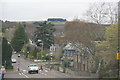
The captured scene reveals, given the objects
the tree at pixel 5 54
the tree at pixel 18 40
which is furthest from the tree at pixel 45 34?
the tree at pixel 5 54

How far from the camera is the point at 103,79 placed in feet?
72.3

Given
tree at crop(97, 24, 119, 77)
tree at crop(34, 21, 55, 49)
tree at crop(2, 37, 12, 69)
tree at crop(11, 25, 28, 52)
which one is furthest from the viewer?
tree at crop(11, 25, 28, 52)

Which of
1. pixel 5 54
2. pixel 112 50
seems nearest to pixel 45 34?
pixel 5 54

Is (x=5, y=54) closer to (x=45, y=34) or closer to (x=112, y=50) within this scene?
(x=112, y=50)

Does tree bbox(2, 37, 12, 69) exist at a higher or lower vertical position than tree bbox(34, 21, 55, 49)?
lower

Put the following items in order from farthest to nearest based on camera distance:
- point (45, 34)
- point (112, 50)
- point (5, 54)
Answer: point (45, 34)
point (5, 54)
point (112, 50)

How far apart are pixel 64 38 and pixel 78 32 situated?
3.06 meters

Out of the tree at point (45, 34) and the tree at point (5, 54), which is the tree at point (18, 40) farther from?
the tree at point (5, 54)

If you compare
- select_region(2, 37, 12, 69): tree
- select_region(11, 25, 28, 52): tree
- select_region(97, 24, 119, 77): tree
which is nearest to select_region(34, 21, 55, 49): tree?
select_region(11, 25, 28, 52): tree

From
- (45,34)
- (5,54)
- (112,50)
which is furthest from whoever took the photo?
(45,34)

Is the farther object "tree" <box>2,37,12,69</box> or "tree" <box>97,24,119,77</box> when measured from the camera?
"tree" <box>2,37,12,69</box>

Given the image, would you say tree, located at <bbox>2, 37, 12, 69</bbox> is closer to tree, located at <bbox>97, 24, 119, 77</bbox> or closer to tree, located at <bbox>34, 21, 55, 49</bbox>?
tree, located at <bbox>97, 24, 119, 77</bbox>

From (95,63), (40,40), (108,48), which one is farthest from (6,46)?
(40,40)

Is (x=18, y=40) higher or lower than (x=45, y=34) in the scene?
lower
